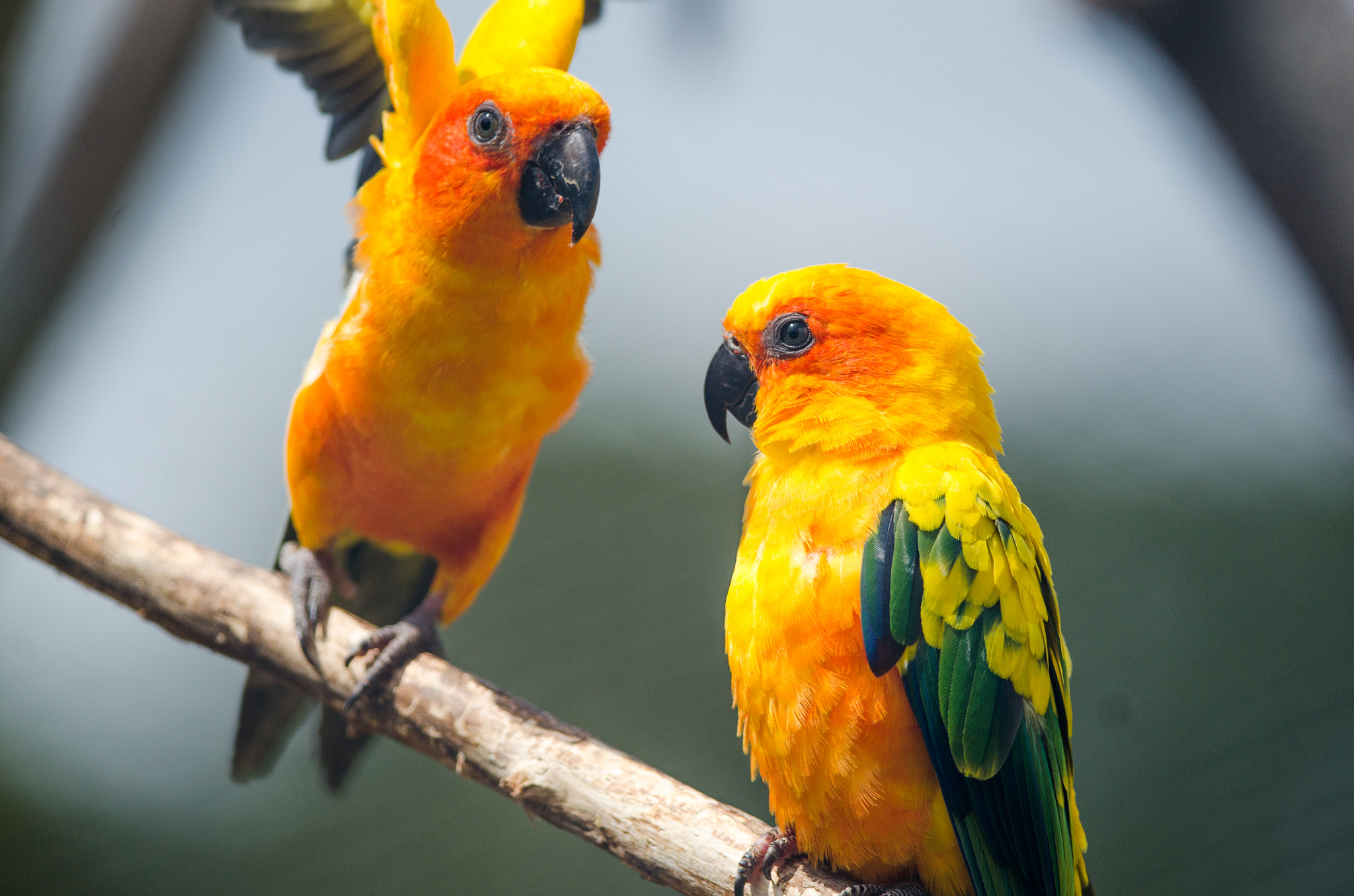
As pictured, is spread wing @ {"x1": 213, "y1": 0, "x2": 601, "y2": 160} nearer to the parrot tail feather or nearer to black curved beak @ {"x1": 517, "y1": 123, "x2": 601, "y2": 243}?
black curved beak @ {"x1": 517, "y1": 123, "x2": 601, "y2": 243}

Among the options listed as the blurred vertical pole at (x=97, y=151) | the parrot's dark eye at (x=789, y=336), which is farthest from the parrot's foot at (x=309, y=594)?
the blurred vertical pole at (x=97, y=151)

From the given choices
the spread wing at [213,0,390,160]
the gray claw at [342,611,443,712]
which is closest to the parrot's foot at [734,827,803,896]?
the gray claw at [342,611,443,712]

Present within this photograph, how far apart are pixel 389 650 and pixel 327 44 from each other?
195 cm

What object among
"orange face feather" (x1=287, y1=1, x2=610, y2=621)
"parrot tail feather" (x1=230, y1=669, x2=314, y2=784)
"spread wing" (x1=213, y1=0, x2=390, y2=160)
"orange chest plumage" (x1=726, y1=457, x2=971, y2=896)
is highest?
"spread wing" (x1=213, y1=0, x2=390, y2=160)

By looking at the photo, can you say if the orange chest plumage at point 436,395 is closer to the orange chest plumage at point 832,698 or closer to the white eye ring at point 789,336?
the white eye ring at point 789,336

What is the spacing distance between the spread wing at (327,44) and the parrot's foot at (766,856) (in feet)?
7.98

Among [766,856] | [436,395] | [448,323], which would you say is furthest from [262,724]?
[766,856]

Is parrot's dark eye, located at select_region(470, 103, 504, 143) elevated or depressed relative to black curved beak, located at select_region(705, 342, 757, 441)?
elevated

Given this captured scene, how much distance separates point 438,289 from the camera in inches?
89.7

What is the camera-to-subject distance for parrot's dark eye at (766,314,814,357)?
1.83 metres

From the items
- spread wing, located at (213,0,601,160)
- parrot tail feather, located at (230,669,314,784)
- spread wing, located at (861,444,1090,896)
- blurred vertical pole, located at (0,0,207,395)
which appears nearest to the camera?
spread wing, located at (861,444,1090,896)

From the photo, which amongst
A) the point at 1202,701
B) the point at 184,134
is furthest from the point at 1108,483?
the point at 184,134

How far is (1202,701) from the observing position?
5.53m

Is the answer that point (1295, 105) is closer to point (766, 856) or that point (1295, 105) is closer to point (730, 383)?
point (730, 383)
